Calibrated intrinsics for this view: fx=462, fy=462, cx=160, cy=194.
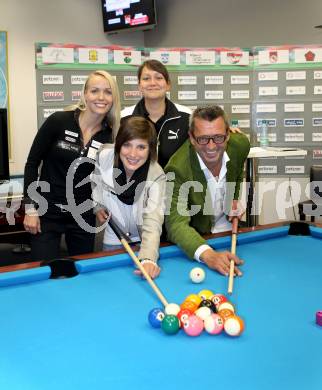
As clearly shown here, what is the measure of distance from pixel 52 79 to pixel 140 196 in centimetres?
326

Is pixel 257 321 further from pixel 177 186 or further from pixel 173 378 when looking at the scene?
pixel 177 186

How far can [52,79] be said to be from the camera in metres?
5.15

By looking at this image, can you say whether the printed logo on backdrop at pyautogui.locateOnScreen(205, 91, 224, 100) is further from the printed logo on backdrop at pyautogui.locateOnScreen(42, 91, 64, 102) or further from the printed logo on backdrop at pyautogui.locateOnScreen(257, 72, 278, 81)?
the printed logo on backdrop at pyautogui.locateOnScreen(42, 91, 64, 102)

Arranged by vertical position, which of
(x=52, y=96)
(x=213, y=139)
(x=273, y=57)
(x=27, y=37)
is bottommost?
(x=213, y=139)

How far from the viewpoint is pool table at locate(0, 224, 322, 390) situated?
3.54 ft

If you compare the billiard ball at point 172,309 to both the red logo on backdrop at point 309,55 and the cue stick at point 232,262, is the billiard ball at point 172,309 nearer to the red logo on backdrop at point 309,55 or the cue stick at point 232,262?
the cue stick at point 232,262

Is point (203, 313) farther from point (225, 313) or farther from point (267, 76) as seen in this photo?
point (267, 76)

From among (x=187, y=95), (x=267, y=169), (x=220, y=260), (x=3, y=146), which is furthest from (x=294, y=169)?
(x=220, y=260)

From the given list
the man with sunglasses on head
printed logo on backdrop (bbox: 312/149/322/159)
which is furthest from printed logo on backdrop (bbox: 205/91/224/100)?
the man with sunglasses on head

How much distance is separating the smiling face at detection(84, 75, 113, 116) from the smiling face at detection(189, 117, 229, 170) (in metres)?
0.57

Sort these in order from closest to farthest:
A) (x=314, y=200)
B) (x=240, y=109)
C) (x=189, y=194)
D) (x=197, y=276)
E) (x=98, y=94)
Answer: (x=197, y=276)
(x=189, y=194)
(x=98, y=94)
(x=314, y=200)
(x=240, y=109)

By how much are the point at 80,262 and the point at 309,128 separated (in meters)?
4.34

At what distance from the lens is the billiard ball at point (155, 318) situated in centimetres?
134

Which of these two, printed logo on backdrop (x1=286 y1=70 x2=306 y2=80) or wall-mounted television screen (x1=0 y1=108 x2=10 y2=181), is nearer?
wall-mounted television screen (x1=0 y1=108 x2=10 y2=181)
